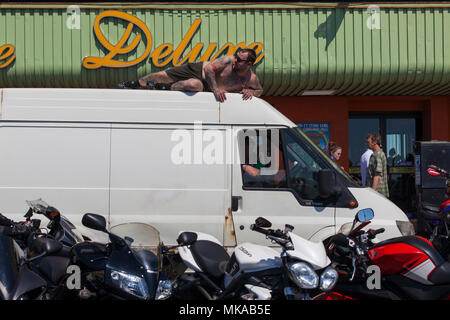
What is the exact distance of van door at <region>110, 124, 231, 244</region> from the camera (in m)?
4.84

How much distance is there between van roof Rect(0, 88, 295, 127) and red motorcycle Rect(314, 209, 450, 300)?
194 cm

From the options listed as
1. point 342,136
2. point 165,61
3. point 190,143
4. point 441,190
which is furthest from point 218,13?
point 441,190

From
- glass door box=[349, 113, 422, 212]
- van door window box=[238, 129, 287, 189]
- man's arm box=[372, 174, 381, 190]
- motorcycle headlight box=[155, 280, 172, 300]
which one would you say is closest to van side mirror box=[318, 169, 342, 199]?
van door window box=[238, 129, 287, 189]

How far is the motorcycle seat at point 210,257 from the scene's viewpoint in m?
3.39

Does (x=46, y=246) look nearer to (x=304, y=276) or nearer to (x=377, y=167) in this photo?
(x=304, y=276)

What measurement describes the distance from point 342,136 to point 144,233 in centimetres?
785

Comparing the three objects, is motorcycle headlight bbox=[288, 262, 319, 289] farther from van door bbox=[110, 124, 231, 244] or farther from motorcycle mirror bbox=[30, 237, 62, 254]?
van door bbox=[110, 124, 231, 244]

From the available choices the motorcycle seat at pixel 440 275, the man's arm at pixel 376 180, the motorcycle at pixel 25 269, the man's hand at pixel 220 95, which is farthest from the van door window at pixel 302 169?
the man's arm at pixel 376 180

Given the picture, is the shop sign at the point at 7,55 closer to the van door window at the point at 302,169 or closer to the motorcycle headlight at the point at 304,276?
the van door window at the point at 302,169

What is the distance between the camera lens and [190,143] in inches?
194

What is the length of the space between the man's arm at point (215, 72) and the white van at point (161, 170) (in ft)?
0.68

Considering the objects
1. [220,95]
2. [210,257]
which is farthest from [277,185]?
[210,257]

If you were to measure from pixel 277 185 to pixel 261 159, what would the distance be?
0.32m

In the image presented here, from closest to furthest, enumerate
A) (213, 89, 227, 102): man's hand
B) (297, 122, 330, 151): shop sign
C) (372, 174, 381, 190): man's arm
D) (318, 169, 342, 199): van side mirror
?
(318, 169, 342, 199): van side mirror → (213, 89, 227, 102): man's hand → (372, 174, 381, 190): man's arm → (297, 122, 330, 151): shop sign
